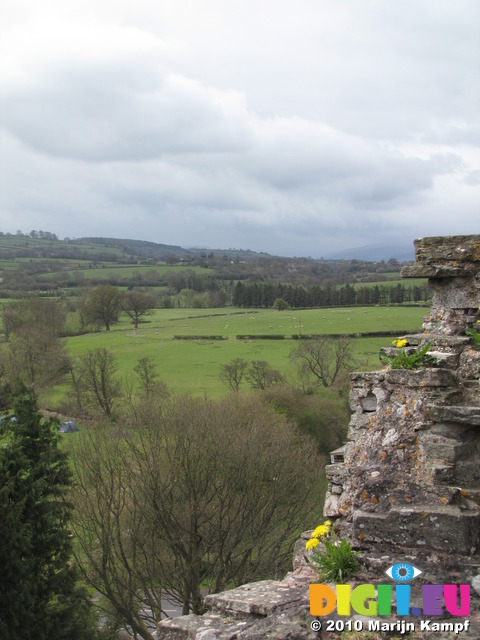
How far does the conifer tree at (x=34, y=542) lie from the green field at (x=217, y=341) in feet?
87.2

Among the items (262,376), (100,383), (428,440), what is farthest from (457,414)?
(262,376)

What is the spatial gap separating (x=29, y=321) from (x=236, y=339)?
25.2 m

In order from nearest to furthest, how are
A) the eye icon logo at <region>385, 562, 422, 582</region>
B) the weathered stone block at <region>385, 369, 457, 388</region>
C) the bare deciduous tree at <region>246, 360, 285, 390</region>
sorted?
the eye icon logo at <region>385, 562, 422, 582</region>
the weathered stone block at <region>385, 369, 457, 388</region>
the bare deciduous tree at <region>246, 360, 285, 390</region>

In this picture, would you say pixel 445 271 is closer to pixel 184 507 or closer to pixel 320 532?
pixel 320 532

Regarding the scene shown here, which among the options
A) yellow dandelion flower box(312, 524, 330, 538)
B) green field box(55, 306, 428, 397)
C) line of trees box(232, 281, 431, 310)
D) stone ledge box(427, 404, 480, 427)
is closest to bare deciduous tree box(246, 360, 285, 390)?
green field box(55, 306, 428, 397)

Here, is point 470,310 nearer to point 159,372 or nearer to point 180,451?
point 180,451

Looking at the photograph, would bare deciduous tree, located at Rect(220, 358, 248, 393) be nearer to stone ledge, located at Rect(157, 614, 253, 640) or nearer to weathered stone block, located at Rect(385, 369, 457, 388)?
weathered stone block, located at Rect(385, 369, 457, 388)

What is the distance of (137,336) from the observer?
67688mm

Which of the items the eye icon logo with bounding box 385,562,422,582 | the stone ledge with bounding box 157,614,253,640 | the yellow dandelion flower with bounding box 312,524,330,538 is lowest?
the stone ledge with bounding box 157,614,253,640

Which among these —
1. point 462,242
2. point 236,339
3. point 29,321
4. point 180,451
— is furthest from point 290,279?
point 462,242

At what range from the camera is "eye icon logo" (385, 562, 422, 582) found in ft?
16.6

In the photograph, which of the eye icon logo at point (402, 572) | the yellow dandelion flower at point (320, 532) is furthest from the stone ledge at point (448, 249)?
the eye icon logo at point (402, 572)

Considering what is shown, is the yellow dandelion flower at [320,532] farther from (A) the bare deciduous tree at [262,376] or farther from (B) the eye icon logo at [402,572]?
(A) the bare deciduous tree at [262,376]

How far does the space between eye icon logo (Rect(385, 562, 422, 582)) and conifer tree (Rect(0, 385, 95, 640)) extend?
1051 centimetres
